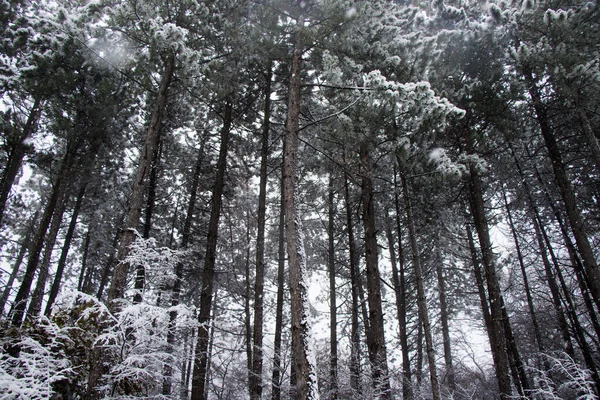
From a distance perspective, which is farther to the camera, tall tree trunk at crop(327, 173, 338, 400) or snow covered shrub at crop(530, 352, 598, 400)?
tall tree trunk at crop(327, 173, 338, 400)

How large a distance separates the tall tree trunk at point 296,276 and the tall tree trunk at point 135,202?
3.02m

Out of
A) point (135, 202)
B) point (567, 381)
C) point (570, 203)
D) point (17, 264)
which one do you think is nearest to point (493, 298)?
point (567, 381)

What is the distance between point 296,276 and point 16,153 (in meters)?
10.9

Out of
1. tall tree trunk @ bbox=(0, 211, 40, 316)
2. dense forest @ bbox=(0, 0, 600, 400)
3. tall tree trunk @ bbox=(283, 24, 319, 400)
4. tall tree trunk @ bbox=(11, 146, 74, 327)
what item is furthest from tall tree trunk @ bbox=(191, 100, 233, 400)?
tall tree trunk @ bbox=(0, 211, 40, 316)

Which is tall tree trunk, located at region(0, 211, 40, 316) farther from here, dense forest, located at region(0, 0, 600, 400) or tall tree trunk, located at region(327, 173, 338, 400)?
tall tree trunk, located at region(327, 173, 338, 400)

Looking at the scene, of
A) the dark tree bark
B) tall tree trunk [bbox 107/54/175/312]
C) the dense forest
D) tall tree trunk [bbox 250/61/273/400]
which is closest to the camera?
tall tree trunk [bbox 107/54/175/312]

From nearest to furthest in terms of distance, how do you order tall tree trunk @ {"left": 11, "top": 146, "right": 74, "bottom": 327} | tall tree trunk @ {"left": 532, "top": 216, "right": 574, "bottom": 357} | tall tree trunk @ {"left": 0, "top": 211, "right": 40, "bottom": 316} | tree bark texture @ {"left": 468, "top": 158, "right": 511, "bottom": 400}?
tree bark texture @ {"left": 468, "top": 158, "right": 511, "bottom": 400}
tall tree trunk @ {"left": 11, "top": 146, "right": 74, "bottom": 327}
tall tree trunk @ {"left": 532, "top": 216, "right": 574, "bottom": 357}
tall tree trunk @ {"left": 0, "top": 211, "right": 40, "bottom": 316}

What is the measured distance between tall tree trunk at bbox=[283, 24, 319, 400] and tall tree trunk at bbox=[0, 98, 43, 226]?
929 centimetres

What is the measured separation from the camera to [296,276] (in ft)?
22.6

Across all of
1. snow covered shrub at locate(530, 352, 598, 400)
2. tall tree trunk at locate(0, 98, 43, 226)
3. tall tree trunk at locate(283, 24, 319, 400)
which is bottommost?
snow covered shrub at locate(530, 352, 598, 400)

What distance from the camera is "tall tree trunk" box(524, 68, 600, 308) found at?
9102 millimetres

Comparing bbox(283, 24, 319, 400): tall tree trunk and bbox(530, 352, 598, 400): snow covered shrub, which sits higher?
bbox(283, 24, 319, 400): tall tree trunk

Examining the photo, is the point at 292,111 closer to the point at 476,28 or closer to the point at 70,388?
the point at 476,28

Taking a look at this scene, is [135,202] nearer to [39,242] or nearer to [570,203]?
[39,242]
